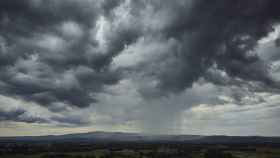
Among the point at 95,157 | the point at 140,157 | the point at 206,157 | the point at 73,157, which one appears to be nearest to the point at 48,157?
the point at 73,157

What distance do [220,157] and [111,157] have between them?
72451 millimetres

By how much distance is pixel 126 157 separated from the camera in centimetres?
18288

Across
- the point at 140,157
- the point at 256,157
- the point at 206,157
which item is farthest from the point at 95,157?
the point at 256,157

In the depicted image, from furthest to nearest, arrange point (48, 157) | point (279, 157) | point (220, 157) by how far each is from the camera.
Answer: point (48, 157) < point (220, 157) < point (279, 157)

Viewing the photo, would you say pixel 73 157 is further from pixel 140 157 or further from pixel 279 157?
pixel 279 157

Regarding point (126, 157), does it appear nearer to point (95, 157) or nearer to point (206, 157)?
point (95, 157)

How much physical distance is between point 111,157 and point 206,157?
63608 millimetres

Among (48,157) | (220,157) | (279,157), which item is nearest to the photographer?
(279,157)

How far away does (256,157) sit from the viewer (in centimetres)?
17575

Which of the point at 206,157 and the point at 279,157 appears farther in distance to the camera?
the point at 206,157

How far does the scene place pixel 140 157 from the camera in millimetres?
185500

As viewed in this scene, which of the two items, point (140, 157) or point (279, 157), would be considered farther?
point (140, 157)

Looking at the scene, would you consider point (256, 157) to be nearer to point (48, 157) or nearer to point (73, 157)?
point (73, 157)

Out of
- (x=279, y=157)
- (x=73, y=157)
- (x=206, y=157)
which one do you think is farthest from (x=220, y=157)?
(x=73, y=157)
